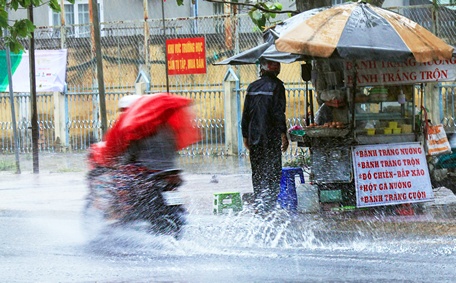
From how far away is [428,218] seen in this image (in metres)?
9.69

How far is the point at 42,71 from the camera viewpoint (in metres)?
21.5

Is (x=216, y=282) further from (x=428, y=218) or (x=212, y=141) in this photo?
(x=212, y=141)

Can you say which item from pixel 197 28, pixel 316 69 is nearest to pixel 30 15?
pixel 197 28

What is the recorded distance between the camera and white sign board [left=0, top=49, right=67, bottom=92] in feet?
70.0

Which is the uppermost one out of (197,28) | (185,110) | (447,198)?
(197,28)

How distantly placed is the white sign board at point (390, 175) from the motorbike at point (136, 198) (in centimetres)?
270

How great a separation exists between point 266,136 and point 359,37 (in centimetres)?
154

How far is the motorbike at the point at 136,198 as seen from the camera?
7574 mm

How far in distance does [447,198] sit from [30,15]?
9921 millimetres

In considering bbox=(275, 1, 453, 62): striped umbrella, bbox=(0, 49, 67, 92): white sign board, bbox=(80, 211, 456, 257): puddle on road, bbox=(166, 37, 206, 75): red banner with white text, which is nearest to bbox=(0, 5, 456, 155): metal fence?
bbox=(166, 37, 206, 75): red banner with white text

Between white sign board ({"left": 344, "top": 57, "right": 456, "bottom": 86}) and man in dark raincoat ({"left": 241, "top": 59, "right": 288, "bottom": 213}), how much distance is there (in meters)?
0.94

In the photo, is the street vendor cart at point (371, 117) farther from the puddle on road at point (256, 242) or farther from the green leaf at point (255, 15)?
the green leaf at point (255, 15)

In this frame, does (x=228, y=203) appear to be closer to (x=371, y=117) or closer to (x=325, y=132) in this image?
(x=325, y=132)

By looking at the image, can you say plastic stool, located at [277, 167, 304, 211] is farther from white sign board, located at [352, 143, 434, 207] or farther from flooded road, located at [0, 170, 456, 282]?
white sign board, located at [352, 143, 434, 207]
